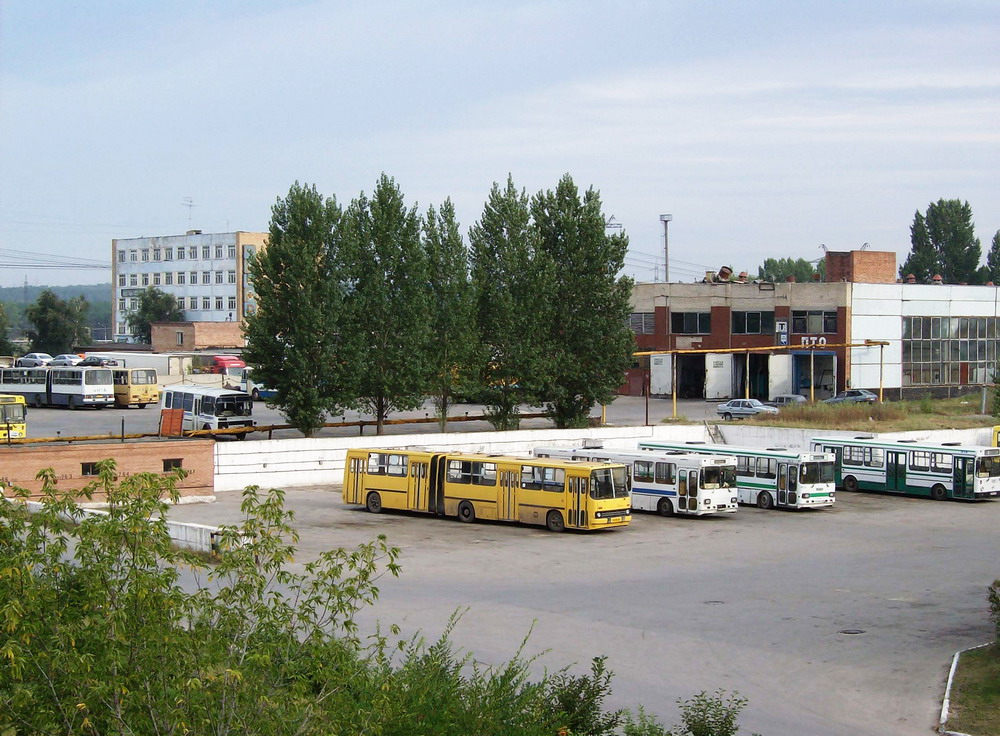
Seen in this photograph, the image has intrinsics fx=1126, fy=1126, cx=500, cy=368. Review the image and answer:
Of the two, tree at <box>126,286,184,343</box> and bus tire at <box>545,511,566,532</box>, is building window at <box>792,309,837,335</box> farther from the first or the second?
tree at <box>126,286,184,343</box>

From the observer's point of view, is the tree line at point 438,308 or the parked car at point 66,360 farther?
the parked car at point 66,360

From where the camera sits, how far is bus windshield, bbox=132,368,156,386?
216ft

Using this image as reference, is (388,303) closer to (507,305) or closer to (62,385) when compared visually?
(507,305)

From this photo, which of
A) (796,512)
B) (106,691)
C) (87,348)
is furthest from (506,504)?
(87,348)

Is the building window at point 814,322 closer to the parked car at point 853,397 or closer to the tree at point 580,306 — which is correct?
the parked car at point 853,397

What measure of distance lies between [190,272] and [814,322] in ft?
255

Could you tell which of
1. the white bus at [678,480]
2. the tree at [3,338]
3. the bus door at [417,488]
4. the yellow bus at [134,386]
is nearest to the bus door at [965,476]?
the white bus at [678,480]

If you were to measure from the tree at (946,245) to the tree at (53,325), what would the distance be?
83614mm

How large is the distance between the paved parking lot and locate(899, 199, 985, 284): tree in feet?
277

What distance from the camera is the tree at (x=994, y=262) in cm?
11650

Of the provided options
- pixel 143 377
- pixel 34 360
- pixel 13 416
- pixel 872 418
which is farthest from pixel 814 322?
pixel 34 360

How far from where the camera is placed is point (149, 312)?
123 metres

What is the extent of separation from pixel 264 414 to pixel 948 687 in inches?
2032

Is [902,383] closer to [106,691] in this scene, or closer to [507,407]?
[507,407]
